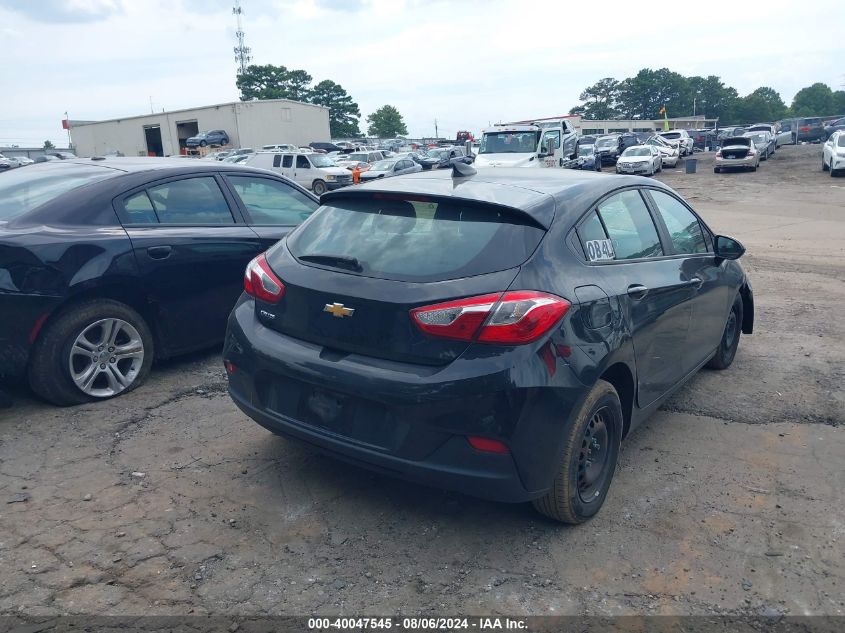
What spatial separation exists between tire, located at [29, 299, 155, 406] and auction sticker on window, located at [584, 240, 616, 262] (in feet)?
10.4

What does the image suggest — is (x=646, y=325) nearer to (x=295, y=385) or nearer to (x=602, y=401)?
(x=602, y=401)

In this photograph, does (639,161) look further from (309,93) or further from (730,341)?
(309,93)

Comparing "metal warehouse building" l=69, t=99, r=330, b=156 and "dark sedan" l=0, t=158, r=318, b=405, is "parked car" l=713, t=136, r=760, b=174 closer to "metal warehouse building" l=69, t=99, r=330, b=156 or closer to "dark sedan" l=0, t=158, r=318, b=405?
"dark sedan" l=0, t=158, r=318, b=405

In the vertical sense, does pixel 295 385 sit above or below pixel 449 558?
above

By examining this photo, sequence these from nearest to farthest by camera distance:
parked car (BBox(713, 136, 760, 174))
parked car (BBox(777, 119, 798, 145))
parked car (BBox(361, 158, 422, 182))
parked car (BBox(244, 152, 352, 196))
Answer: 1. parked car (BBox(244, 152, 352, 196))
2. parked car (BBox(361, 158, 422, 182))
3. parked car (BBox(713, 136, 760, 174))
4. parked car (BBox(777, 119, 798, 145))

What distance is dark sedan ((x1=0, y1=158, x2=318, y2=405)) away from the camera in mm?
4395

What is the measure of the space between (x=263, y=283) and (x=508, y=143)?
70.1 feet

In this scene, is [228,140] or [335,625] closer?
[335,625]

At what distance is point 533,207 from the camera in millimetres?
3355

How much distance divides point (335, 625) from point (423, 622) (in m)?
0.34

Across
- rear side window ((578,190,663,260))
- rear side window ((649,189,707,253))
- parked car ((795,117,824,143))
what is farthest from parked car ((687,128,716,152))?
rear side window ((578,190,663,260))

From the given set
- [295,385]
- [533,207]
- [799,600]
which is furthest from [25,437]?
[799,600]

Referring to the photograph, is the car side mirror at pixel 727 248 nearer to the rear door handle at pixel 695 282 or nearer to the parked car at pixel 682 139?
the rear door handle at pixel 695 282

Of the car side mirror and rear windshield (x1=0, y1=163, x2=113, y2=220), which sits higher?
rear windshield (x1=0, y1=163, x2=113, y2=220)
